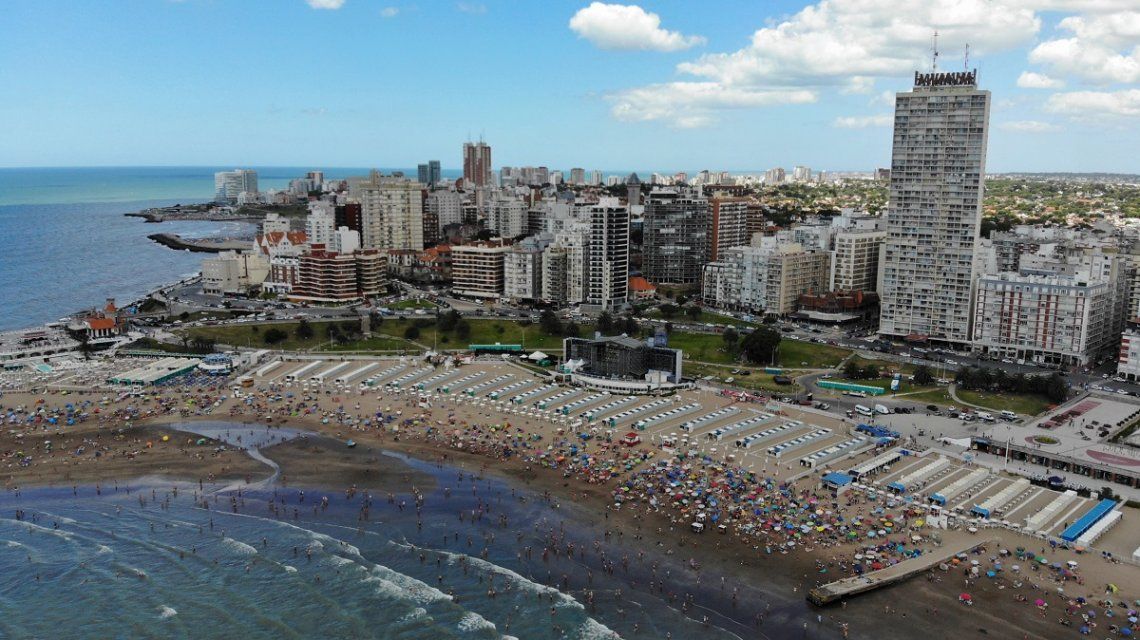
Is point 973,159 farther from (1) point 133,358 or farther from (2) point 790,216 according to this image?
(2) point 790,216

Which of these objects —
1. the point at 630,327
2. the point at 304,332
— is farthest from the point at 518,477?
the point at 304,332

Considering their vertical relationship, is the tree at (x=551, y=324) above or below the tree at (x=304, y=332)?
above

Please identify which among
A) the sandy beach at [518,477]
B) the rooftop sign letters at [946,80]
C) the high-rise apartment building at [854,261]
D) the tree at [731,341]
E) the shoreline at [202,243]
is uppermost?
the rooftop sign letters at [946,80]

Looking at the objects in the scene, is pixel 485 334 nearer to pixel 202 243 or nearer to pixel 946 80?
pixel 946 80

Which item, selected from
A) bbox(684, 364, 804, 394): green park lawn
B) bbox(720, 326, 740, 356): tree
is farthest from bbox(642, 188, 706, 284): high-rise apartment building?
bbox(684, 364, 804, 394): green park lawn

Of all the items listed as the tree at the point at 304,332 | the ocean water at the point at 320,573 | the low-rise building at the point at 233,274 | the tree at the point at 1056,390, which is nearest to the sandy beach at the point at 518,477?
the ocean water at the point at 320,573

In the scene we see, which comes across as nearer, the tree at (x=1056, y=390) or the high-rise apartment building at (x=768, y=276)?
the tree at (x=1056, y=390)

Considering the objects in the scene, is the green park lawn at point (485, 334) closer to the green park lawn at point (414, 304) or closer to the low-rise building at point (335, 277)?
the green park lawn at point (414, 304)
